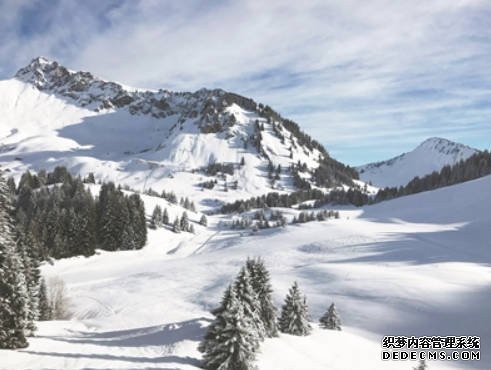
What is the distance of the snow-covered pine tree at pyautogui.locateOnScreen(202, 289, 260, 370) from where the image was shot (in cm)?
1905

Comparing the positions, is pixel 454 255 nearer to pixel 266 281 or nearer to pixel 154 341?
pixel 266 281

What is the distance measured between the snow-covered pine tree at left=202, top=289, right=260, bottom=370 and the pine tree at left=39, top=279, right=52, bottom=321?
28786 mm

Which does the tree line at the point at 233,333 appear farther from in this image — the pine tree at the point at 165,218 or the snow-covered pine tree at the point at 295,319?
the pine tree at the point at 165,218

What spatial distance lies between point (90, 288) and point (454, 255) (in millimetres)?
56150

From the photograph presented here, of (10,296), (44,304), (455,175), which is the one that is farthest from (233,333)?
(455,175)

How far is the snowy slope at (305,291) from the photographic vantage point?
2325 cm

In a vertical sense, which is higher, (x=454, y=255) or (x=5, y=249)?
(x=5, y=249)

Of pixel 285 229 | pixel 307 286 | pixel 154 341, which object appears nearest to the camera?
pixel 154 341

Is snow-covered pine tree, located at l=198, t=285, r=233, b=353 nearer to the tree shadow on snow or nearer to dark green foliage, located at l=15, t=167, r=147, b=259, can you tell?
the tree shadow on snow

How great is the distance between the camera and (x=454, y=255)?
6112 cm

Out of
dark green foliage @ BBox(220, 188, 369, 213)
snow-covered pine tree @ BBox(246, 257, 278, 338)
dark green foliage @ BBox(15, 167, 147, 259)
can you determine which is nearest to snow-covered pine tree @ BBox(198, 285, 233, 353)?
snow-covered pine tree @ BBox(246, 257, 278, 338)

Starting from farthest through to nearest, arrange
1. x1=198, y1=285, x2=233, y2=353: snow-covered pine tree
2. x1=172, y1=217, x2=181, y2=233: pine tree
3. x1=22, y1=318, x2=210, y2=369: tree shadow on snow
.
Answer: x1=172, y1=217, x2=181, y2=233: pine tree < x1=22, y1=318, x2=210, y2=369: tree shadow on snow < x1=198, y1=285, x2=233, y2=353: snow-covered pine tree

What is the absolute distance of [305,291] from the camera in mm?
48250

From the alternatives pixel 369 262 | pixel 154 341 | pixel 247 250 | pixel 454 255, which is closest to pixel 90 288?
pixel 247 250
